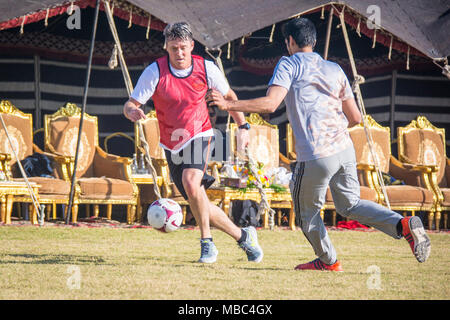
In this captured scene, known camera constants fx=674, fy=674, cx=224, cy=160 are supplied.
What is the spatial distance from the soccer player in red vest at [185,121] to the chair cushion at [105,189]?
3835 millimetres

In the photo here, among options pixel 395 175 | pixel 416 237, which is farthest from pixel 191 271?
pixel 395 175

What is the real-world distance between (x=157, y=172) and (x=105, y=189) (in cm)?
90

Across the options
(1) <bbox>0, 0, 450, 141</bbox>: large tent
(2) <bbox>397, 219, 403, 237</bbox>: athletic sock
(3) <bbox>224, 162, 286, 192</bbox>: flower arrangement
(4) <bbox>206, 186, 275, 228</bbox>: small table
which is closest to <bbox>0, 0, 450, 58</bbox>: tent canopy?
(1) <bbox>0, 0, 450, 141</bbox>: large tent

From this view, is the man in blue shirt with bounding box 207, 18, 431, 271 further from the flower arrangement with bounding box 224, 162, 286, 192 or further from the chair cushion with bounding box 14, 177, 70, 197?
the chair cushion with bounding box 14, 177, 70, 197

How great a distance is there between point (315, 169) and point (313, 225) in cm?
33

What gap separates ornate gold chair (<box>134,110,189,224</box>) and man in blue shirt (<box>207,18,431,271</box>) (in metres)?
4.69

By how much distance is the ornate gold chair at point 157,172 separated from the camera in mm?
8539

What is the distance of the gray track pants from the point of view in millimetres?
3750

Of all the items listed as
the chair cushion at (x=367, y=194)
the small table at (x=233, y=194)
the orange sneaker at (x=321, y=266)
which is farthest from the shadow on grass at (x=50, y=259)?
the chair cushion at (x=367, y=194)

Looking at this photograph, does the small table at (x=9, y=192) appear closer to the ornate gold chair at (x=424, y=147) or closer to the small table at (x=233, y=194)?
Result: the small table at (x=233, y=194)

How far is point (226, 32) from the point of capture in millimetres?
8031

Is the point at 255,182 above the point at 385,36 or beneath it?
beneath
